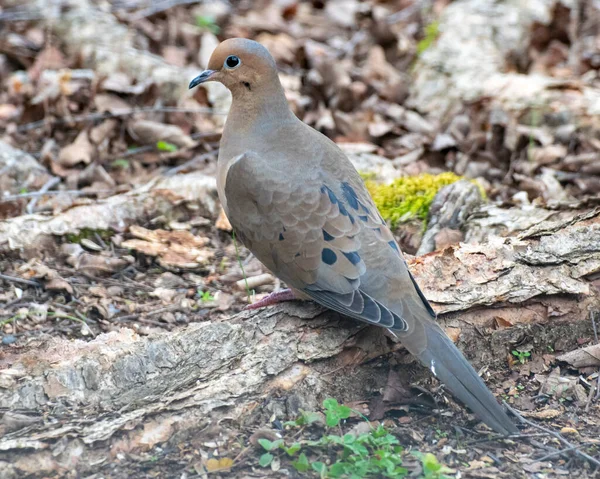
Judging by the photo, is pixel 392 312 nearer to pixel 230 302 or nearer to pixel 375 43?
pixel 230 302

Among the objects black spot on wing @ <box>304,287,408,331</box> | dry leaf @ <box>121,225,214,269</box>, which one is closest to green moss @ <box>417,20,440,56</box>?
dry leaf @ <box>121,225,214,269</box>

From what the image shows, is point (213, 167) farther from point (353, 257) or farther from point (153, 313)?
point (353, 257)

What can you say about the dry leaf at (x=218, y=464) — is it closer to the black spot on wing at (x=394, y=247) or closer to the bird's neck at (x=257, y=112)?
the black spot on wing at (x=394, y=247)

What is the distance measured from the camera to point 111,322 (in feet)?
13.2

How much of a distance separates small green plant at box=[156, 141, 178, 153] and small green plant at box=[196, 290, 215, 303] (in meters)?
1.62

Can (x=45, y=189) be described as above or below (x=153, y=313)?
above

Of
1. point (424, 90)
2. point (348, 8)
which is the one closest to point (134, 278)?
point (424, 90)

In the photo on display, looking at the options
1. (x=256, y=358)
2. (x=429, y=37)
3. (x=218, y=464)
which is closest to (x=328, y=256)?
(x=256, y=358)

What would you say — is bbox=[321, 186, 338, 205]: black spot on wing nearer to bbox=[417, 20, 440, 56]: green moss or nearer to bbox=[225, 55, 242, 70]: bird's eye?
bbox=[225, 55, 242, 70]: bird's eye

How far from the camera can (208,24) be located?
25.7 feet

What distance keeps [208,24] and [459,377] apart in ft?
19.2

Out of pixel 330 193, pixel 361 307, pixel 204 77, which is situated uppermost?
pixel 204 77

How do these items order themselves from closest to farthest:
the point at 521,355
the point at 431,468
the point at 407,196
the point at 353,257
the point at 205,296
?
the point at 431,468
the point at 353,257
the point at 521,355
the point at 205,296
the point at 407,196

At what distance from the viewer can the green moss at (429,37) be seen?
7426 millimetres
